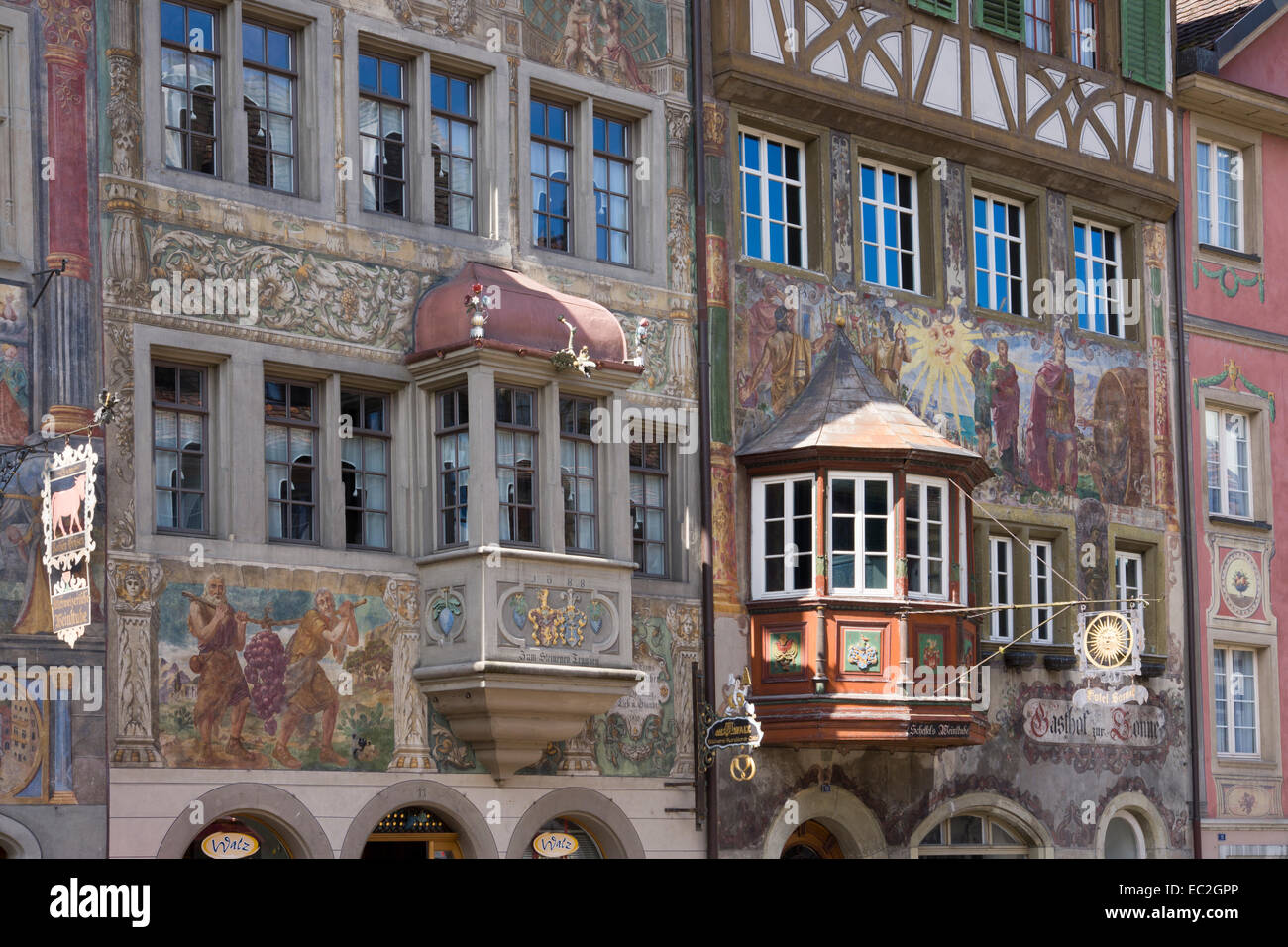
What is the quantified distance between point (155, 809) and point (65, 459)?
2.52 metres

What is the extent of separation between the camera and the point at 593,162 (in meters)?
18.5

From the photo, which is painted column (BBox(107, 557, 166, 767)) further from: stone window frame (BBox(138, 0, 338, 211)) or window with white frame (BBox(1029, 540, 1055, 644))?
window with white frame (BBox(1029, 540, 1055, 644))

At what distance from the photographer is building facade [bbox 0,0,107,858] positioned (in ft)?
45.3

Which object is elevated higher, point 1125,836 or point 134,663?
point 134,663

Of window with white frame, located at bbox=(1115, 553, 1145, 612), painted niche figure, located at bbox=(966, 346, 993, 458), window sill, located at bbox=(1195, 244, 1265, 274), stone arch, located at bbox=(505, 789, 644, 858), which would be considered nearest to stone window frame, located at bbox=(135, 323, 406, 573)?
stone arch, located at bbox=(505, 789, 644, 858)

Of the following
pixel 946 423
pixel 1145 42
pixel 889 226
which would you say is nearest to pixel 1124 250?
pixel 1145 42

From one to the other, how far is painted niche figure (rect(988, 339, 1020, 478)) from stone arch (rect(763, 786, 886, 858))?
166 inches

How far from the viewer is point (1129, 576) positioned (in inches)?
929

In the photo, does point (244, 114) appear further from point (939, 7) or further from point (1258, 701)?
point (1258, 701)

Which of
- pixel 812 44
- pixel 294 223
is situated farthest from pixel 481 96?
pixel 812 44

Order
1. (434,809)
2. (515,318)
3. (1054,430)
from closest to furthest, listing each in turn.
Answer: (434,809)
(515,318)
(1054,430)

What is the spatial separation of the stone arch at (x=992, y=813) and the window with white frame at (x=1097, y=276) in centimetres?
556

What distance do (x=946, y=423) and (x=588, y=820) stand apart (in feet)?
20.4

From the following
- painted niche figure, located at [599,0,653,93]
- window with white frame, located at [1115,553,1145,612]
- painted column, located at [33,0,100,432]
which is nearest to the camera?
painted column, located at [33,0,100,432]
